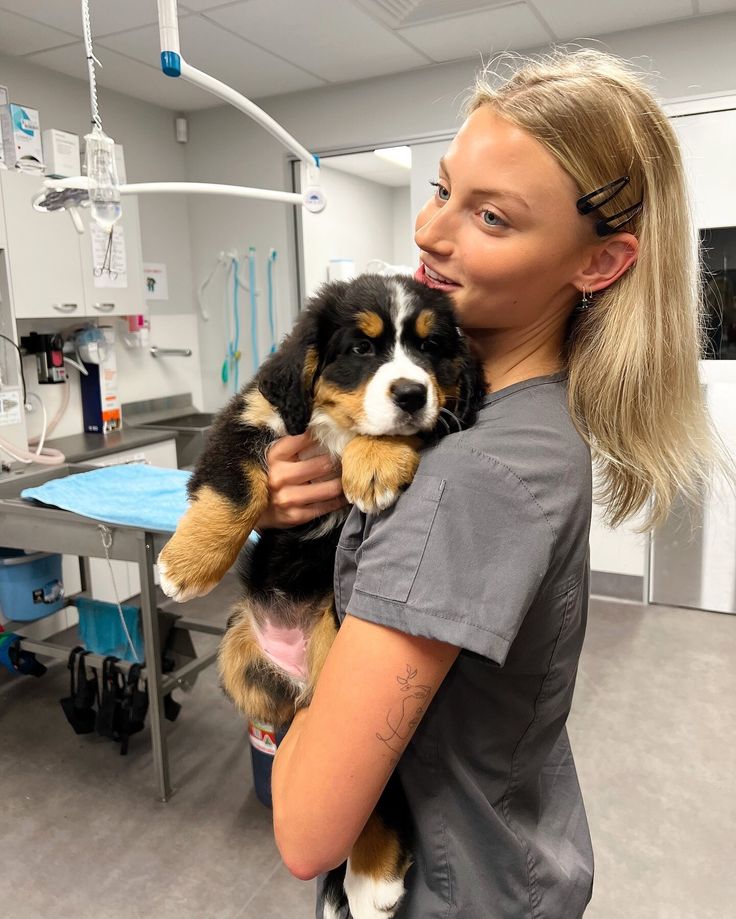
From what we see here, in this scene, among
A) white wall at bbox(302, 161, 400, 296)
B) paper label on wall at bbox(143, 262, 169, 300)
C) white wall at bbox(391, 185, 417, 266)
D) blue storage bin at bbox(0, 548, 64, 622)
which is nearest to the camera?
blue storage bin at bbox(0, 548, 64, 622)

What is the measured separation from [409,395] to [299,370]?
0.18 metres

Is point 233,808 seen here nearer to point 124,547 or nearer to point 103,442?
point 124,547

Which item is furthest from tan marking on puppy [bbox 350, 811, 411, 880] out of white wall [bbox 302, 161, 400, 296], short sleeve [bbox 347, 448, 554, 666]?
white wall [bbox 302, 161, 400, 296]

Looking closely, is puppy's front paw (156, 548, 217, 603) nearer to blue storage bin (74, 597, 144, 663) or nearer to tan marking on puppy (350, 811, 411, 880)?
tan marking on puppy (350, 811, 411, 880)

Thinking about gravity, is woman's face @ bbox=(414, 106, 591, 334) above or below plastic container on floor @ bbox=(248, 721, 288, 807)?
above

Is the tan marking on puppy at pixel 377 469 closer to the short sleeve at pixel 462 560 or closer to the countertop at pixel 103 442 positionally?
the short sleeve at pixel 462 560

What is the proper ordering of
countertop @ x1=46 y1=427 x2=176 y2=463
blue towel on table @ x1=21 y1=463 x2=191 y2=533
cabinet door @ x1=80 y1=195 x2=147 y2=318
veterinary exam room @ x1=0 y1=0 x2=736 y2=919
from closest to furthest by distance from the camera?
veterinary exam room @ x1=0 y1=0 x2=736 y2=919 < blue towel on table @ x1=21 y1=463 x2=191 y2=533 < countertop @ x1=46 y1=427 x2=176 y2=463 < cabinet door @ x1=80 y1=195 x2=147 y2=318

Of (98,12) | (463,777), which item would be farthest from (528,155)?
(98,12)

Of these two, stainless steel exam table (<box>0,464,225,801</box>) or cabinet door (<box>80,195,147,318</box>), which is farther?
cabinet door (<box>80,195,147,318</box>)

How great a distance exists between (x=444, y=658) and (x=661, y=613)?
3.50m

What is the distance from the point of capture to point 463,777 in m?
0.82

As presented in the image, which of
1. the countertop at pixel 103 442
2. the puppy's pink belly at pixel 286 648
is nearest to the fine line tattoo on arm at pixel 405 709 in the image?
the puppy's pink belly at pixel 286 648

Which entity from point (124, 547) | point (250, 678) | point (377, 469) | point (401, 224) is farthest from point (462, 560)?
point (401, 224)

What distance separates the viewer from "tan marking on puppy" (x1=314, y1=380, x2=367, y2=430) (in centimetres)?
97
